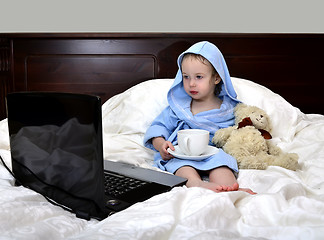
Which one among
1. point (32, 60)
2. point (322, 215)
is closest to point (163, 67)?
point (32, 60)

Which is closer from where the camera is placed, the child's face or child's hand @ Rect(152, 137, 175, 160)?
child's hand @ Rect(152, 137, 175, 160)

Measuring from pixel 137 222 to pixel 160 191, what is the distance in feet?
0.95

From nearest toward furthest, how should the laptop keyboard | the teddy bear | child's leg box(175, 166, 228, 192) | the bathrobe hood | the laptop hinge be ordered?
1. the laptop hinge
2. the laptop keyboard
3. child's leg box(175, 166, 228, 192)
4. the teddy bear
5. the bathrobe hood

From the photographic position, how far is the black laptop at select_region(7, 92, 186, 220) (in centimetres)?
77

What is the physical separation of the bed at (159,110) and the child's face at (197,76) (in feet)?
0.76

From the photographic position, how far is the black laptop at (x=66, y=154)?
77cm

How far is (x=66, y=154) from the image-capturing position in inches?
32.5

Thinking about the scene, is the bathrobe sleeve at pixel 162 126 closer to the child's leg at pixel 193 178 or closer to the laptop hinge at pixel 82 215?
the child's leg at pixel 193 178

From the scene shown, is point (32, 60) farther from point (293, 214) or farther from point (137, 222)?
point (293, 214)

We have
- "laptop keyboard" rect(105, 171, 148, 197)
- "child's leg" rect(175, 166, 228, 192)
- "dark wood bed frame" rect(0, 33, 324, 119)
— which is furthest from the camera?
"dark wood bed frame" rect(0, 33, 324, 119)

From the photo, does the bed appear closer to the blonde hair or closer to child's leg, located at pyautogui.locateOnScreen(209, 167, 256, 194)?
child's leg, located at pyautogui.locateOnScreen(209, 167, 256, 194)

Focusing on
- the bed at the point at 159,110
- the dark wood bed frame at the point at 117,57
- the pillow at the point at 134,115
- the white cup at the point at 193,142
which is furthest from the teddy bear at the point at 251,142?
the dark wood bed frame at the point at 117,57

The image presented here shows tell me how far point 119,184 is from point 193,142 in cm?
34

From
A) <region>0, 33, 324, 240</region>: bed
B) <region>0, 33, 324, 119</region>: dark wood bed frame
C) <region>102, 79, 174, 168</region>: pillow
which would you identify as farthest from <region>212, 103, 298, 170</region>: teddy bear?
<region>0, 33, 324, 119</region>: dark wood bed frame
